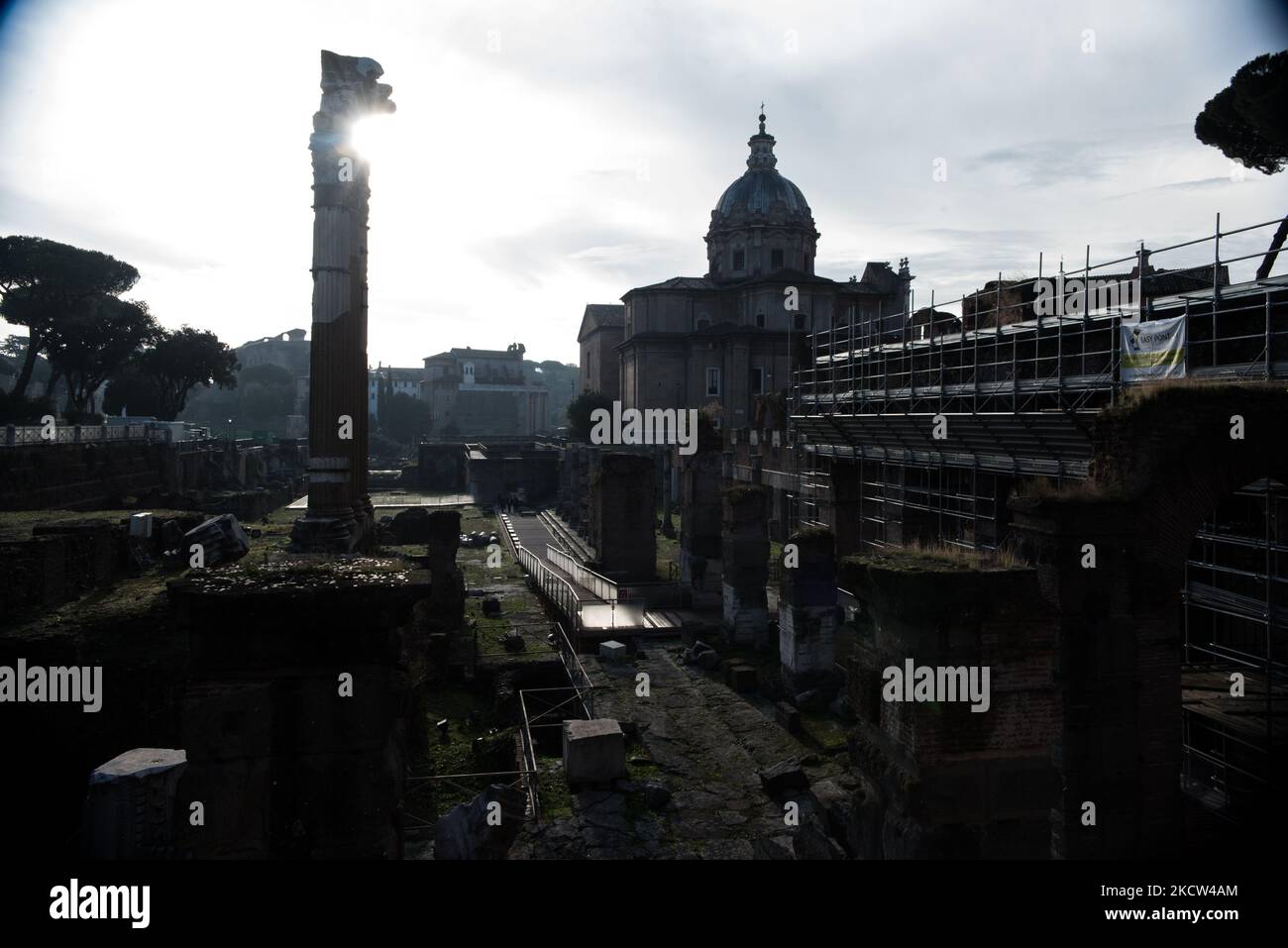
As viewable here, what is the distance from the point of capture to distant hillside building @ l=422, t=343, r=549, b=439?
8156cm

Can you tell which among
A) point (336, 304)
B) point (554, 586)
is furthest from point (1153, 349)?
point (554, 586)

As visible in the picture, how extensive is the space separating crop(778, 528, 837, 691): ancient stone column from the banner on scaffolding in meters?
4.27

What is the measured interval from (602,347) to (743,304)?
14.2 meters

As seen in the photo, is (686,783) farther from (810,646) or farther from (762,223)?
(762,223)

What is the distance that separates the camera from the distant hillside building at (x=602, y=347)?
53250 mm

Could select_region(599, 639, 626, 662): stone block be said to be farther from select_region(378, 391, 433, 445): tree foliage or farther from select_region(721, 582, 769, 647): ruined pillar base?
select_region(378, 391, 433, 445): tree foliage

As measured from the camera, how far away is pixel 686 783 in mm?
8016

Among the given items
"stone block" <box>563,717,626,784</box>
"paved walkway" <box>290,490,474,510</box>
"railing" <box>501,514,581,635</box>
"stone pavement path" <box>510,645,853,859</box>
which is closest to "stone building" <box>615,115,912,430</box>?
"paved walkway" <box>290,490,474,510</box>

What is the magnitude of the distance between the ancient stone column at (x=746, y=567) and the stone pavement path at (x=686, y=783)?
1979 millimetres

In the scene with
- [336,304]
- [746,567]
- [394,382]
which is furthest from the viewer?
[394,382]

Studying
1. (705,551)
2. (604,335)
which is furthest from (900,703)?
(604,335)

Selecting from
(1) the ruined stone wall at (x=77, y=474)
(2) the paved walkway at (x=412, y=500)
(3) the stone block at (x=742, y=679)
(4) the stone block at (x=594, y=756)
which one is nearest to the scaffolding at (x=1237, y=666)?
(4) the stone block at (x=594, y=756)

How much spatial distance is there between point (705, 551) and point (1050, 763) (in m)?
12.0

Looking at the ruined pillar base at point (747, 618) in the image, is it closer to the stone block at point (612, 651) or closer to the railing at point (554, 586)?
the stone block at point (612, 651)
